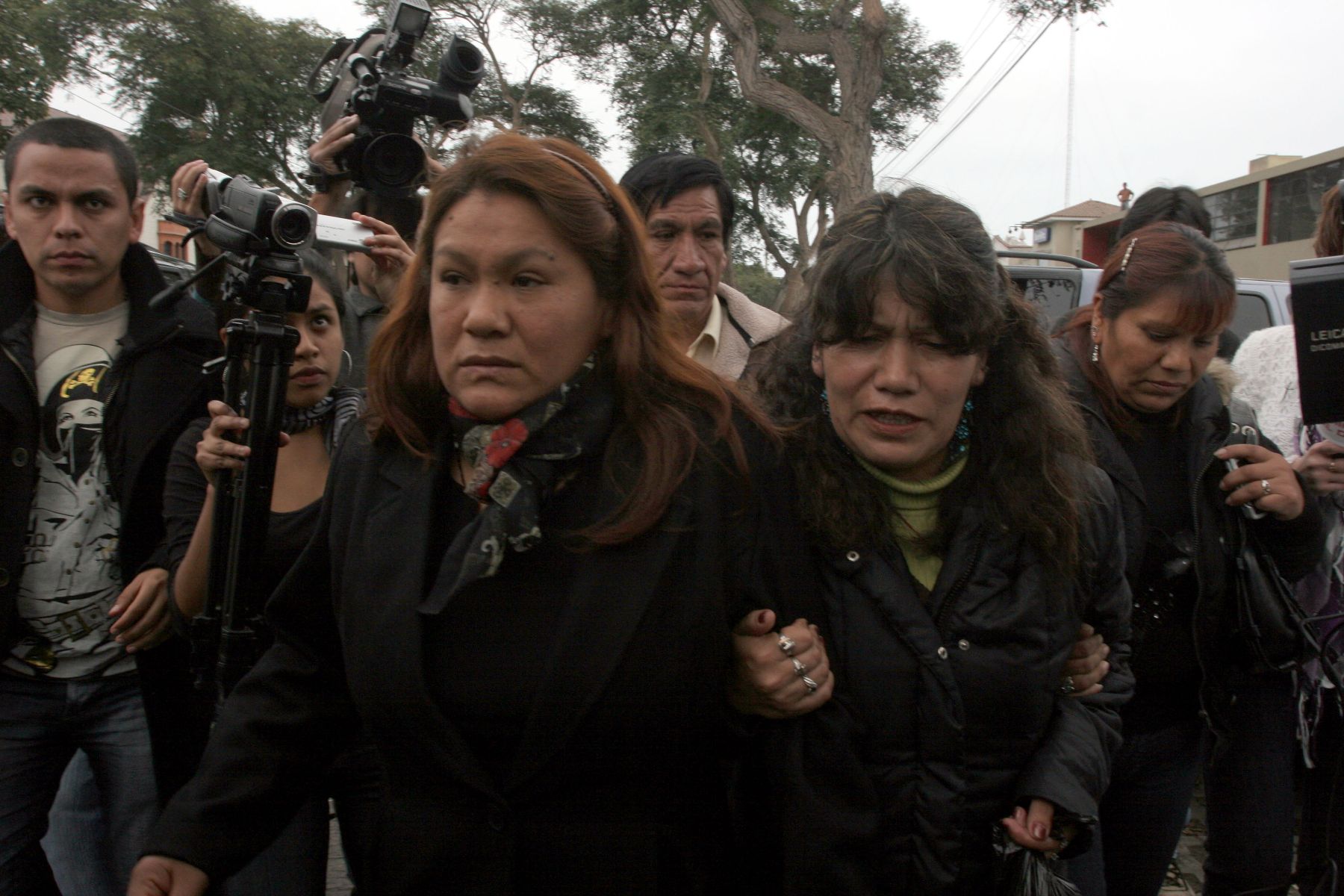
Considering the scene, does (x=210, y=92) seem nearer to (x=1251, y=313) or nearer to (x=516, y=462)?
(x=1251, y=313)

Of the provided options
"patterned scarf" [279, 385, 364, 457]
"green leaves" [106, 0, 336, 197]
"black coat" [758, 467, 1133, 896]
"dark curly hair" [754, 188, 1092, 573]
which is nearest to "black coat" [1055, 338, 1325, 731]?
"dark curly hair" [754, 188, 1092, 573]

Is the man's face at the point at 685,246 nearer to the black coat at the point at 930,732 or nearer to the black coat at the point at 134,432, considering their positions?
the black coat at the point at 134,432

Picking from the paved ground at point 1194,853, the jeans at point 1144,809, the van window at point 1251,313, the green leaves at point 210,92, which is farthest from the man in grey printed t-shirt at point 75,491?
the green leaves at point 210,92

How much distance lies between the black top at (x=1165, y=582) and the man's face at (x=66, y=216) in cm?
251

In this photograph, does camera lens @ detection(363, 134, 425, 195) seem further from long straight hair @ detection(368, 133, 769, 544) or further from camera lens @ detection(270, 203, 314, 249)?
long straight hair @ detection(368, 133, 769, 544)

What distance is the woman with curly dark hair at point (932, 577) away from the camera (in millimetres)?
1707

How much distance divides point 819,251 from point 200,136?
21.2 m

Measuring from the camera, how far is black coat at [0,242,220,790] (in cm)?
241

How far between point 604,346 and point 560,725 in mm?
620

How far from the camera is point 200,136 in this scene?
20078 millimetres

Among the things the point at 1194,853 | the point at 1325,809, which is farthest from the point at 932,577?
the point at 1194,853

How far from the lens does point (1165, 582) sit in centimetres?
242

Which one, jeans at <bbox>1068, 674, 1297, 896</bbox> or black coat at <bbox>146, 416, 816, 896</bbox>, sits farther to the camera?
jeans at <bbox>1068, 674, 1297, 896</bbox>

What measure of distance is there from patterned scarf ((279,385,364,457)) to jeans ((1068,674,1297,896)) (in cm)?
201
